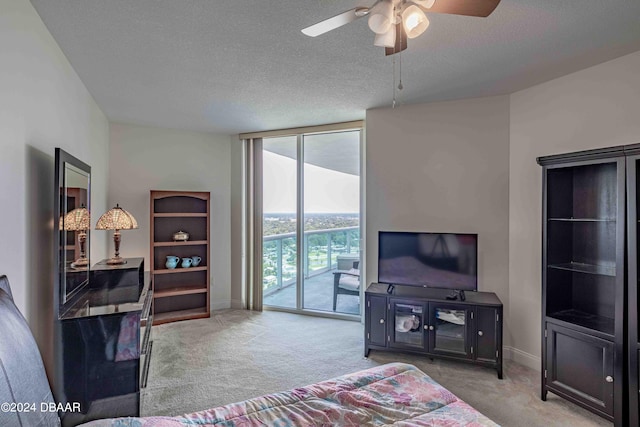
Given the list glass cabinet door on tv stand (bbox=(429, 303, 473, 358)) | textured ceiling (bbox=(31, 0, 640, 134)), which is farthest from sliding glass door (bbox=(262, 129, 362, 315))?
glass cabinet door on tv stand (bbox=(429, 303, 473, 358))

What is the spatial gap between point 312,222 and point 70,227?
117 inches

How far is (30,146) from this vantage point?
6.31 ft

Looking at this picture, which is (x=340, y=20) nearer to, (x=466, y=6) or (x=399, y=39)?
(x=399, y=39)

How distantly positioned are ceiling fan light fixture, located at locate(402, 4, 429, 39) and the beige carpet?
255cm

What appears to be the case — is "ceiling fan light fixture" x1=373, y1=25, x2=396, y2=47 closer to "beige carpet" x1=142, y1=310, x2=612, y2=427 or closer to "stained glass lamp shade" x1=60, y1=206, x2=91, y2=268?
"stained glass lamp shade" x1=60, y1=206, x2=91, y2=268

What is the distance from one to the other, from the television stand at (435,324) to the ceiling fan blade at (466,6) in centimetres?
237

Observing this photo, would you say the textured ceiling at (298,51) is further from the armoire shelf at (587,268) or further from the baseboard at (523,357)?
the baseboard at (523,357)

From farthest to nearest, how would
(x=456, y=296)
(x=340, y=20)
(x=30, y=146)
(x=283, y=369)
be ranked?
(x=456, y=296), (x=283, y=369), (x=30, y=146), (x=340, y=20)

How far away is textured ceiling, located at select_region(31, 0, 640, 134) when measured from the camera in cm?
196

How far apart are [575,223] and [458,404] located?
7.01ft

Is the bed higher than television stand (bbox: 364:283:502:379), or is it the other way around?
the bed

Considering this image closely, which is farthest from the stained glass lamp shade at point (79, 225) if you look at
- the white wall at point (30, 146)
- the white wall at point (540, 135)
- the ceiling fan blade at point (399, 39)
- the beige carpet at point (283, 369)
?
the white wall at point (540, 135)

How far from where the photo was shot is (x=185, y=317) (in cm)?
450

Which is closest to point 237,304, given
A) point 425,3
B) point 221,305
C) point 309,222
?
point 221,305
